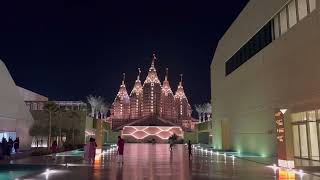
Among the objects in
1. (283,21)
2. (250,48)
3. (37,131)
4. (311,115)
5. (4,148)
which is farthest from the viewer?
(37,131)

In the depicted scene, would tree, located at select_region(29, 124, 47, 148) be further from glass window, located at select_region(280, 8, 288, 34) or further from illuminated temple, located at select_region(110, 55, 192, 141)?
illuminated temple, located at select_region(110, 55, 192, 141)

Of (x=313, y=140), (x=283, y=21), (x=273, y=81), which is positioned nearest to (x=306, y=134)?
(x=313, y=140)

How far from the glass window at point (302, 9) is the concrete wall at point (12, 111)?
22943 millimetres

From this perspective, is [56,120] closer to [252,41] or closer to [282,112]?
[252,41]

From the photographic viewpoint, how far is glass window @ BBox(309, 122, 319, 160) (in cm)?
1994

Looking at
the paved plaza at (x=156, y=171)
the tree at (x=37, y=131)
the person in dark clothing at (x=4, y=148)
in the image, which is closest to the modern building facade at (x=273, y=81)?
the paved plaza at (x=156, y=171)

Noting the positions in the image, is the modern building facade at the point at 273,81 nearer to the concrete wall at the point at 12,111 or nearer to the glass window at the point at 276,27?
the glass window at the point at 276,27

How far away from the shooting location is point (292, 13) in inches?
830

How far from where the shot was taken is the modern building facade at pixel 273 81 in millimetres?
18297

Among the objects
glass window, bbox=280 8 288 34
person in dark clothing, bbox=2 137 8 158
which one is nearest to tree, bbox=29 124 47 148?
person in dark clothing, bbox=2 137 8 158

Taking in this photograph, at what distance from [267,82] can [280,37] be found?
4095 millimetres

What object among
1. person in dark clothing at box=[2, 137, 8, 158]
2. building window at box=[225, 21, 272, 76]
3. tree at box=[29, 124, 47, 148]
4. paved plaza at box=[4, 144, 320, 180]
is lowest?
paved plaza at box=[4, 144, 320, 180]

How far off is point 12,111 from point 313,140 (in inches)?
952

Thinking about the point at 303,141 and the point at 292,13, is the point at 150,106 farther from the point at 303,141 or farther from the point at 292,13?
the point at 292,13
